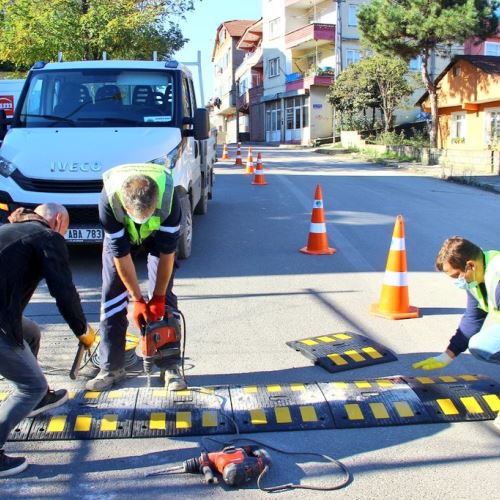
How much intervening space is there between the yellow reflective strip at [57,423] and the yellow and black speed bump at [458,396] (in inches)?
89.3

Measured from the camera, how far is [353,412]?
388cm

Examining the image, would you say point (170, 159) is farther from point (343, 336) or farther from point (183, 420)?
point (183, 420)

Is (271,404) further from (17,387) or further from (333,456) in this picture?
(17,387)

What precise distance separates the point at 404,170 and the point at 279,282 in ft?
60.7

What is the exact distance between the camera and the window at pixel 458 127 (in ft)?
107

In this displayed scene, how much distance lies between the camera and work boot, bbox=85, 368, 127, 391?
4.21 metres

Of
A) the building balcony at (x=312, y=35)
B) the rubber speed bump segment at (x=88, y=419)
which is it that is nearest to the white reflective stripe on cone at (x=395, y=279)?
the rubber speed bump segment at (x=88, y=419)

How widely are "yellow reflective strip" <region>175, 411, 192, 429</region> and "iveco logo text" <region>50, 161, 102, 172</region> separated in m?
3.81

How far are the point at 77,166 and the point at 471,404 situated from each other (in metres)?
4.87

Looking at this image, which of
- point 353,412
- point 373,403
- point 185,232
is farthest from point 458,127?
point 353,412

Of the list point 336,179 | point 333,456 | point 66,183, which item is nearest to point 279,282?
point 66,183

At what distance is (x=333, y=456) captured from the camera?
345cm

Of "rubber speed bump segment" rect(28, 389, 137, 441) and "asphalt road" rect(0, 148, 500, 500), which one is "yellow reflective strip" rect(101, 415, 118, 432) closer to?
"rubber speed bump segment" rect(28, 389, 137, 441)

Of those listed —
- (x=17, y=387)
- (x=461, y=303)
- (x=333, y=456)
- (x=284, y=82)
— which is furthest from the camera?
(x=284, y=82)
